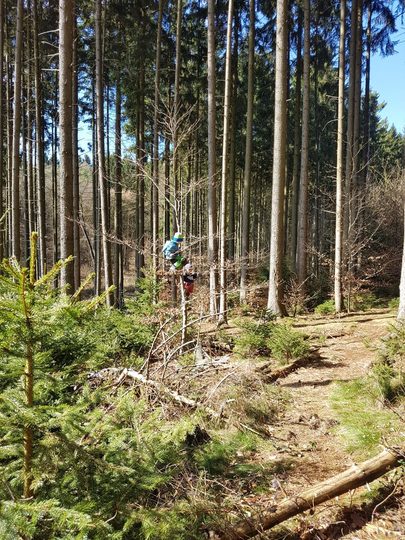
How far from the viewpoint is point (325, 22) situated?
1675cm

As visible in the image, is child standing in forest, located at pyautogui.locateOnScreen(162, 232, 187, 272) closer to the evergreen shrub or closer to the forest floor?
the forest floor

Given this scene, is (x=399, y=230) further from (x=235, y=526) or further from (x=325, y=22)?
(x=235, y=526)

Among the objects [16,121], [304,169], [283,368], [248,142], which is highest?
[248,142]

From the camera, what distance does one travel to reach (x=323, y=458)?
395cm

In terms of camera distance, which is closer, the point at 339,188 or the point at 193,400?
the point at 193,400

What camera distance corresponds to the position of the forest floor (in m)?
2.87

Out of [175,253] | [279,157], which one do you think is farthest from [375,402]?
[279,157]

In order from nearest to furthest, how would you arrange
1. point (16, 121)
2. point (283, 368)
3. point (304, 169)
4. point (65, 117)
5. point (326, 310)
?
point (283, 368) → point (65, 117) → point (16, 121) → point (326, 310) → point (304, 169)

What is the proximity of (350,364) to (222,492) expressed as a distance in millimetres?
4300

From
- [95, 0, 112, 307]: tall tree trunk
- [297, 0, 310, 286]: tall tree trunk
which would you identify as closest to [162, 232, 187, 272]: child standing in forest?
[95, 0, 112, 307]: tall tree trunk

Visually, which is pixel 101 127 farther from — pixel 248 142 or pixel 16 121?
pixel 248 142

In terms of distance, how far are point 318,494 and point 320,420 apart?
1.91 m

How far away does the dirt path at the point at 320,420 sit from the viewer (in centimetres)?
345

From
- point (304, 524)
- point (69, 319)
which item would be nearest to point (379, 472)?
point (304, 524)
